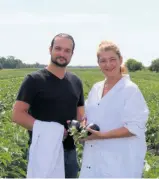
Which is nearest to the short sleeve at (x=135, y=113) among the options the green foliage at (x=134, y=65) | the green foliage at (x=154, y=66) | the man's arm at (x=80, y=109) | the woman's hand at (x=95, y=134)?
the woman's hand at (x=95, y=134)

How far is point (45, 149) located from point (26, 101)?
1.58 ft

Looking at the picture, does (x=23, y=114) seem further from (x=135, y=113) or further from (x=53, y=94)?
(x=135, y=113)

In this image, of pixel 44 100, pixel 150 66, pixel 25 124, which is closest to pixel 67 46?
pixel 44 100

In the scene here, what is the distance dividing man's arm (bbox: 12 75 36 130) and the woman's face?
69cm

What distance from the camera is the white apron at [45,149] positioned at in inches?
167

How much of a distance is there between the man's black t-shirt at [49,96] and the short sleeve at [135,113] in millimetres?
744

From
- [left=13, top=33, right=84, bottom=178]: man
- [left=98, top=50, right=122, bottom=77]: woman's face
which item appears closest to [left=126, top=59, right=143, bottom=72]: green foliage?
[left=13, top=33, right=84, bottom=178]: man

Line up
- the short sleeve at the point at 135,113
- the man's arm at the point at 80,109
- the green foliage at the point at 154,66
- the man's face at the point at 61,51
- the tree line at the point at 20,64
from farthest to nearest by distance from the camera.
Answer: the tree line at the point at 20,64 < the green foliage at the point at 154,66 < the man's arm at the point at 80,109 < the man's face at the point at 61,51 < the short sleeve at the point at 135,113

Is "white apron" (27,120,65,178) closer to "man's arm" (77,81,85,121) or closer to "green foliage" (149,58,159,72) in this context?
"man's arm" (77,81,85,121)

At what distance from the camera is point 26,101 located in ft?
14.1

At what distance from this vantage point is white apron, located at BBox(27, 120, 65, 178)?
4.23 m

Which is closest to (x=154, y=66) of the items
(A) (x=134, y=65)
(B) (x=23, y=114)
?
(A) (x=134, y=65)

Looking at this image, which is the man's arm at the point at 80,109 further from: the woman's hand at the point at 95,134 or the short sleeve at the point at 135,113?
the short sleeve at the point at 135,113

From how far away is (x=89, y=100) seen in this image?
4.22 m
